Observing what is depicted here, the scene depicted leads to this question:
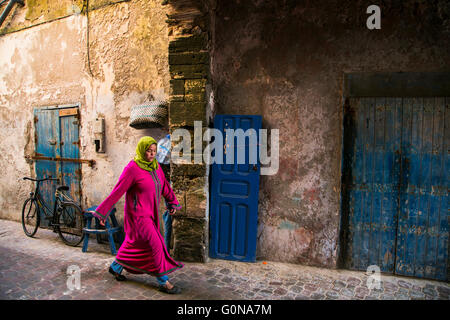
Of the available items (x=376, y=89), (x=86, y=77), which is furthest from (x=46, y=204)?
(x=376, y=89)

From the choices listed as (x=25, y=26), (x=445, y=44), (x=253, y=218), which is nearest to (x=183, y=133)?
(x=253, y=218)

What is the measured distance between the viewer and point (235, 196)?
4305 mm

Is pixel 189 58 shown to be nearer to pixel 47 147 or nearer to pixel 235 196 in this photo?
pixel 235 196

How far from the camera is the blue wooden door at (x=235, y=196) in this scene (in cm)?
423

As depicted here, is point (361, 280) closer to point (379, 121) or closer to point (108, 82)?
point (379, 121)

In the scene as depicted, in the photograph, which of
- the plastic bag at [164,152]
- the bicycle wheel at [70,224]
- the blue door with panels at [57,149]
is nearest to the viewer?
the plastic bag at [164,152]

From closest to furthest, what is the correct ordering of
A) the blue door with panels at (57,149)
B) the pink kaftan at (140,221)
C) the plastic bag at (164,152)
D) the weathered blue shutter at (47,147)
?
the pink kaftan at (140,221), the plastic bag at (164,152), the blue door with panels at (57,149), the weathered blue shutter at (47,147)

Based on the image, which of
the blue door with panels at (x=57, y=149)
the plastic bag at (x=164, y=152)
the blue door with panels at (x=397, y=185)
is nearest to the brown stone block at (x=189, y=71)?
the plastic bag at (x=164, y=152)

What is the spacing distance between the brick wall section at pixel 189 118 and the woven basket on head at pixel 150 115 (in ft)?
1.04

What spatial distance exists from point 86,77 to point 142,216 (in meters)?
3.39

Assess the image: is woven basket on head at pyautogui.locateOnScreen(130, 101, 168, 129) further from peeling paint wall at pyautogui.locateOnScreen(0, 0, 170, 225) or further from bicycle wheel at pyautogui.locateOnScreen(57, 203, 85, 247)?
bicycle wheel at pyautogui.locateOnScreen(57, 203, 85, 247)

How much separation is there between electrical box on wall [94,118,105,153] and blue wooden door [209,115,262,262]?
2.21m

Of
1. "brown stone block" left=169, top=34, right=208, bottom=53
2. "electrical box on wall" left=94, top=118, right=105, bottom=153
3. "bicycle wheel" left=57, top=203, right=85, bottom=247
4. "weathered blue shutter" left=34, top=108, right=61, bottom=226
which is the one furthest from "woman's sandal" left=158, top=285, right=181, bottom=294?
"weathered blue shutter" left=34, top=108, right=61, bottom=226

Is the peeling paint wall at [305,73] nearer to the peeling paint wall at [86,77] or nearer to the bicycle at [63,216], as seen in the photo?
the peeling paint wall at [86,77]
